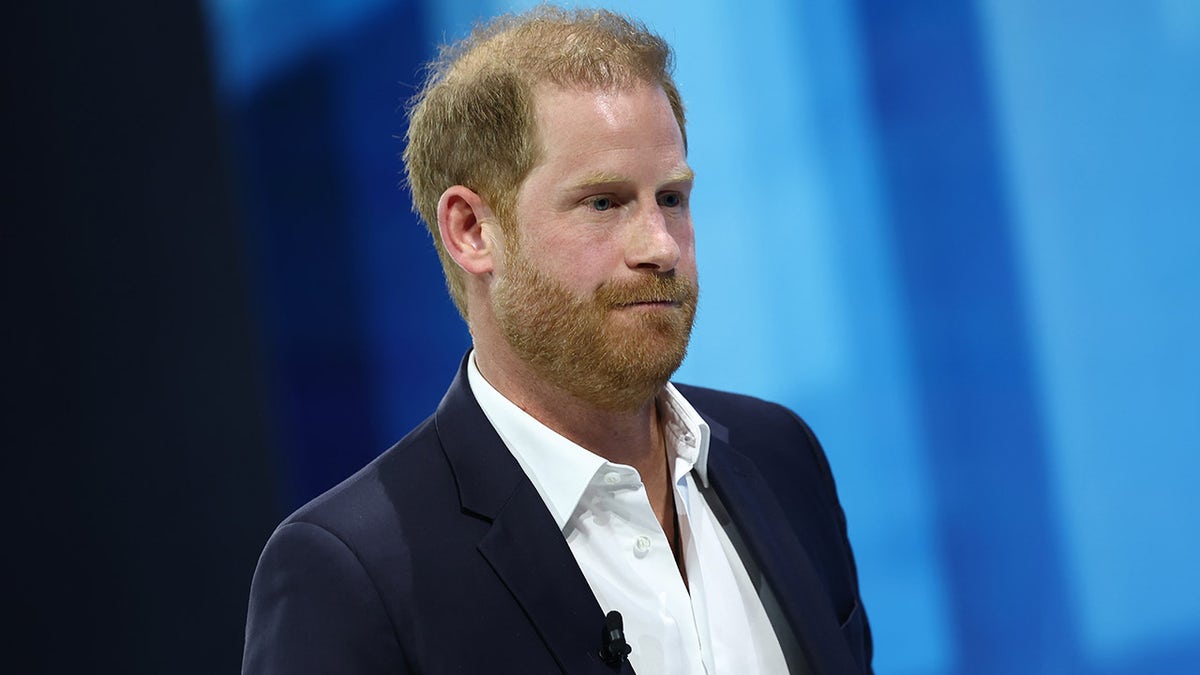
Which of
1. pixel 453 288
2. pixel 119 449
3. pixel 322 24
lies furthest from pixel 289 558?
pixel 322 24

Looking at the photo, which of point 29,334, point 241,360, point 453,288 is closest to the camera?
point 453,288

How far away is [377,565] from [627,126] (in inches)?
25.3

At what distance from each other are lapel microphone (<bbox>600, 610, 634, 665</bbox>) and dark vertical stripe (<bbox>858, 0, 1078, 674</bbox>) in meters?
1.09

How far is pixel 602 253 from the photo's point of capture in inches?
69.2

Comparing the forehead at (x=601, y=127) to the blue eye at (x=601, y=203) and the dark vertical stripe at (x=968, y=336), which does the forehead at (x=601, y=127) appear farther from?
the dark vertical stripe at (x=968, y=336)

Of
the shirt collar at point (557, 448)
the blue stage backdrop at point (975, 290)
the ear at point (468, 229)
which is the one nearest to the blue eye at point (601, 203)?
the ear at point (468, 229)

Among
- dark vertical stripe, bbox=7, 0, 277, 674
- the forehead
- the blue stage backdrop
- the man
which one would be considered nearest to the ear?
the man

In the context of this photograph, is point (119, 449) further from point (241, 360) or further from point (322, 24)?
point (322, 24)

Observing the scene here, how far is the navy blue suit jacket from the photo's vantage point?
5.41ft

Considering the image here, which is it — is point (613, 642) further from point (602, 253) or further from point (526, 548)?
point (602, 253)

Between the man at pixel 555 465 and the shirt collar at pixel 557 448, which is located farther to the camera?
the shirt collar at pixel 557 448

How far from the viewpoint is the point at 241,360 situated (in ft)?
9.93

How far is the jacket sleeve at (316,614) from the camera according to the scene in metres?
1.62

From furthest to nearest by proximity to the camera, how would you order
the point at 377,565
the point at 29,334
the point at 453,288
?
the point at 29,334
the point at 453,288
the point at 377,565
